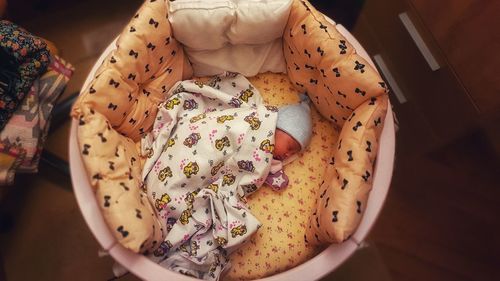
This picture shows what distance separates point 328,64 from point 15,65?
77 centimetres

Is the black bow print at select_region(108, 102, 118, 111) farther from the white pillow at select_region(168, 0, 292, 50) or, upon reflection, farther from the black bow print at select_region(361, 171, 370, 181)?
the black bow print at select_region(361, 171, 370, 181)

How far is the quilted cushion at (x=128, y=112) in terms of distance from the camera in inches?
34.4

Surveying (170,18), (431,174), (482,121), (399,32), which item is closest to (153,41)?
(170,18)

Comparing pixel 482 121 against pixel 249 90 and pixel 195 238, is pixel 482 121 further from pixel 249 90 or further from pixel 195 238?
pixel 195 238

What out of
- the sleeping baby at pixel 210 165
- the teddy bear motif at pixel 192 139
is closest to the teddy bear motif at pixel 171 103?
the sleeping baby at pixel 210 165

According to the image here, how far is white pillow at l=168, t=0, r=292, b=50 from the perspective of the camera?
1.02 meters

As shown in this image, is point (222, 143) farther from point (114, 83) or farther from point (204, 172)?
point (114, 83)

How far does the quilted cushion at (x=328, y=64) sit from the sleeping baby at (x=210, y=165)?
85mm

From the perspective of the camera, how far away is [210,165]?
41.6 inches

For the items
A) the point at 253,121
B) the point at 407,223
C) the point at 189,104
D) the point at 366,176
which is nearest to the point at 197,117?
the point at 189,104

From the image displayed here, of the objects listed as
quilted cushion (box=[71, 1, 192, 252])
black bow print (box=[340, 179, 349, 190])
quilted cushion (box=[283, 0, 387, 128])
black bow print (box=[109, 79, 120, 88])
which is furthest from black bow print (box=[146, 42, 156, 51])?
black bow print (box=[340, 179, 349, 190])

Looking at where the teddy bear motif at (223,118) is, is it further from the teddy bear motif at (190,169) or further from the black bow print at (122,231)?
the black bow print at (122,231)

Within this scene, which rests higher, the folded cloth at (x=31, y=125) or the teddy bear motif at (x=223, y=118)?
the folded cloth at (x=31, y=125)

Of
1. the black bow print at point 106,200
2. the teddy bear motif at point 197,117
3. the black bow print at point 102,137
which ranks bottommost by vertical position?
the teddy bear motif at point 197,117
